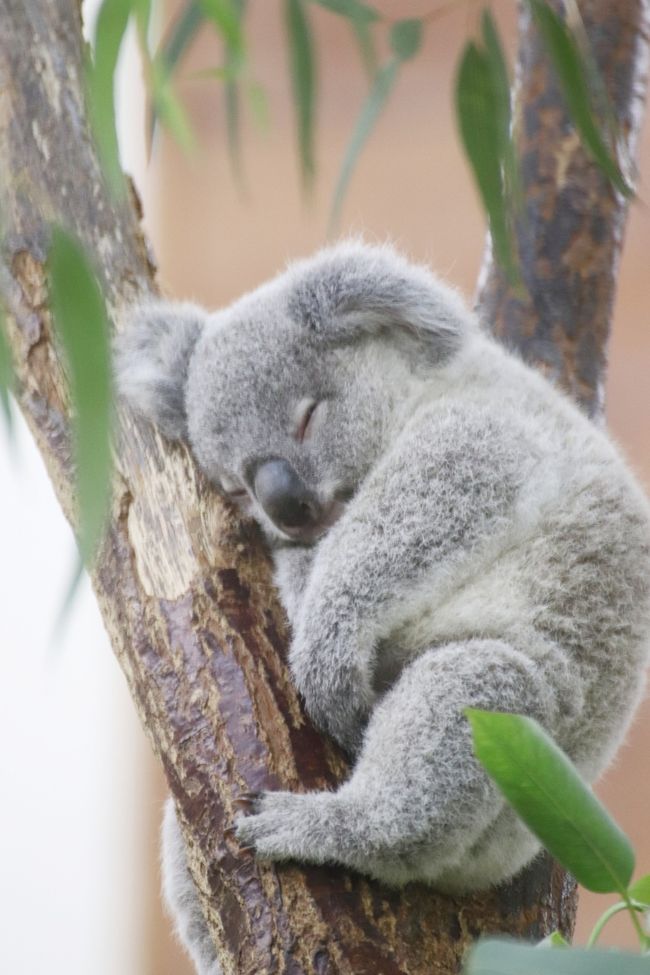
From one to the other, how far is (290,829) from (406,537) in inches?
17.9

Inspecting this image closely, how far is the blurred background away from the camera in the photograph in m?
3.54

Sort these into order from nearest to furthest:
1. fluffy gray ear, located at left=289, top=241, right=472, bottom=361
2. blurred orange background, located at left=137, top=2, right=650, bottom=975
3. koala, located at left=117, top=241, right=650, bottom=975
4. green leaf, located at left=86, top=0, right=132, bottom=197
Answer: green leaf, located at left=86, top=0, right=132, bottom=197 < koala, located at left=117, top=241, right=650, bottom=975 < fluffy gray ear, located at left=289, top=241, right=472, bottom=361 < blurred orange background, located at left=137, top=2, right=650, bottom=975

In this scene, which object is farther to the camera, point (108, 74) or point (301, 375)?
point (301, 375)

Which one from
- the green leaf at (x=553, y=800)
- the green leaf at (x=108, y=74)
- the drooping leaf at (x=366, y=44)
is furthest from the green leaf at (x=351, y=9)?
the green leaf at (x=553, y=800)

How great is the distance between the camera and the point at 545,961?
722mm

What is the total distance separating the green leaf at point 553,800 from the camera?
94cm

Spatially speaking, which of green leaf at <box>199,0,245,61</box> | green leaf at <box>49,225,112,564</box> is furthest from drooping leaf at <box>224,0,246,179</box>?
green leaf at <box>49,225,112,564</box>

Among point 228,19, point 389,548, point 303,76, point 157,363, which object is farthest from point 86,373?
point 157,363

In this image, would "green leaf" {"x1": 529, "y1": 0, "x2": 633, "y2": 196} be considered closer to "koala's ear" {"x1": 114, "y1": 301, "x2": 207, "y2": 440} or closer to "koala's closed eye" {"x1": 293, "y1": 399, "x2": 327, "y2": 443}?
"koala's closed eye" {"x1": 293, "y1": 399, "x2": 327, "y2": 443}

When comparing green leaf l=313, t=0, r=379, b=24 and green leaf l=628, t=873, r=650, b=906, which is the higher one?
green leaf l=313, t=0, r=379, b=24

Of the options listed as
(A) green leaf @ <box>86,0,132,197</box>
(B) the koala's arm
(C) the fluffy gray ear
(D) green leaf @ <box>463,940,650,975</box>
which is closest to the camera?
(D) green leaf @ <box>463,940,650,975</box>

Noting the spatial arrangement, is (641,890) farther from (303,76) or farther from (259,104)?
(259,104)

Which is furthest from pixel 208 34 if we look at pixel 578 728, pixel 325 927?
pixel 325 927

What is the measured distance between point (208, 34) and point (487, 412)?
2737mm
